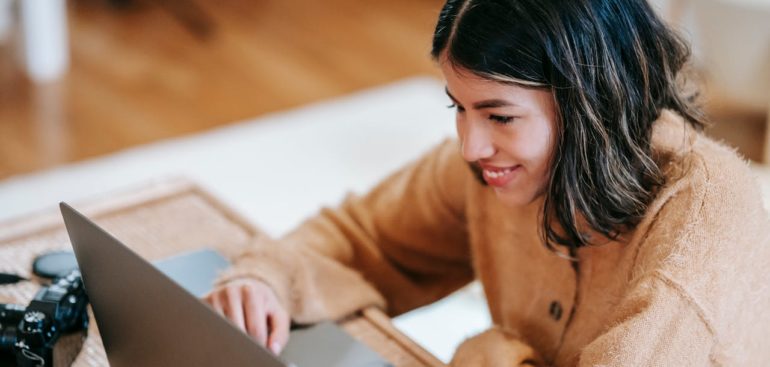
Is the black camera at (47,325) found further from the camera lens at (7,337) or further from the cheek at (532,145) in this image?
the cheek at (532,145)

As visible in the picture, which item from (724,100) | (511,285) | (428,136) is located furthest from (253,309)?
(724,100)

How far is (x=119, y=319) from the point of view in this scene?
82 centimetres

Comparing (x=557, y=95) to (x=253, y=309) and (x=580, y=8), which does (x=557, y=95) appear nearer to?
(x=580, y=8)

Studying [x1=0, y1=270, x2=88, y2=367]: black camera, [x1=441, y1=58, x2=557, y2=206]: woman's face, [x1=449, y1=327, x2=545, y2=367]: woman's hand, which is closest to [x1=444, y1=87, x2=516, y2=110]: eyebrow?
[x1=441, y1=58, x2=557, y2=206]: woman's face

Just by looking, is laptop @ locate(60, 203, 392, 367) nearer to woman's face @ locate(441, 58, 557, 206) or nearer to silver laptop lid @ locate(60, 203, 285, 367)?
silver laptop lid @ locate(60, 203, 285, 367)

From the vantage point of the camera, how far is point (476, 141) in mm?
896

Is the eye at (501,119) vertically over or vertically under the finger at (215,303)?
over

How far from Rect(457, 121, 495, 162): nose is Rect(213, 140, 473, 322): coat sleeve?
0.81ft

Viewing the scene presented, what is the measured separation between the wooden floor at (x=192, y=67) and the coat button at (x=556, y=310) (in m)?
1.60

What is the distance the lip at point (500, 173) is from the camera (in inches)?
36.9

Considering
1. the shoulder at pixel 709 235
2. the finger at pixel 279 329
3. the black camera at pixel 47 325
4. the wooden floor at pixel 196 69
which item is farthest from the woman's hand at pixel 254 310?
the wooden floor at pixel 196 69

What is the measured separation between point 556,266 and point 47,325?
566 millimetres

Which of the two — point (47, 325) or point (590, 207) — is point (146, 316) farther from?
point (590, 207)

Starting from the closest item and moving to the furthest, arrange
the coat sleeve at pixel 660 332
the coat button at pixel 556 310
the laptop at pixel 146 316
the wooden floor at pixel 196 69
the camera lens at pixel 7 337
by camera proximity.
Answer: the laptop at pixel 146 316, the coat sleeve at pixel 660 332, the camera lens at pixel 7 337, the coat button at pixel 556 310, the wooden floor at pixel 196 69
